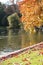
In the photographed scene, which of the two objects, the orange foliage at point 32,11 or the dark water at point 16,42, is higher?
the orange foliage at point 32,11

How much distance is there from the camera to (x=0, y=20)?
7606 cm

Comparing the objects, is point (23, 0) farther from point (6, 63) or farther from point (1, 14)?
point (1, 14)

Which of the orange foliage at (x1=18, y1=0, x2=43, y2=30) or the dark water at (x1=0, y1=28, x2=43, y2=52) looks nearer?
the orange foliage at (x1=18, y1=0, x2=43, y2=30)

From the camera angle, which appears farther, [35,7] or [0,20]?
[0,20]

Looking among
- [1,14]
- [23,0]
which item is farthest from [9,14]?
[23,0]

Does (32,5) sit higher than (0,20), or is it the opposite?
(32,5)

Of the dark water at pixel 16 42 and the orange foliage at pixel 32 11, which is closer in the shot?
the orange foliage at pixel 32 11

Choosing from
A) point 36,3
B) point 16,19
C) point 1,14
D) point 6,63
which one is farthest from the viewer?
point 1,14

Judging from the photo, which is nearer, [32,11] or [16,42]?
[32,11]

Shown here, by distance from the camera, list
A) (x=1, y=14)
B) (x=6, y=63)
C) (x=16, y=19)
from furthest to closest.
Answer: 1. (x=1, y=14)
2. (x=16, y=19)
3. (x=6, y=63)

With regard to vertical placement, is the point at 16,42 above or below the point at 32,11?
below

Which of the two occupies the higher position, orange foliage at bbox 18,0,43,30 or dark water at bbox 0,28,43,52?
orange foliage at bbox 18,0,43,30

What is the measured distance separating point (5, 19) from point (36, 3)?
5801 cm

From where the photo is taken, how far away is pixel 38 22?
17578 millimetres
